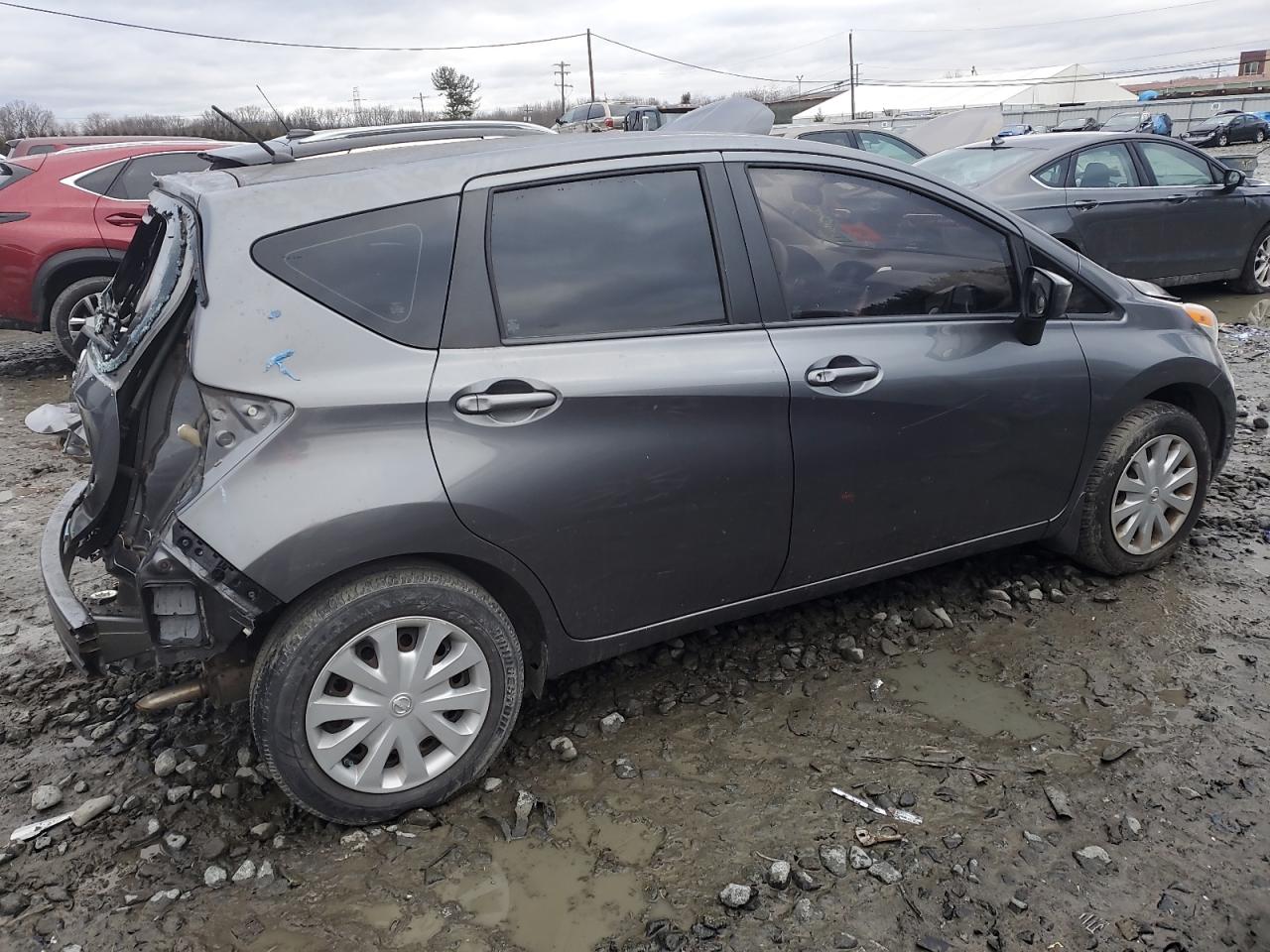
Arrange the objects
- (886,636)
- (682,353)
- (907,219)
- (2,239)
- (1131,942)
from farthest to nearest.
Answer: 1. (2,239)
2. (886,636)
3. (907,219)
4. (682,353)
5. (1131,942)

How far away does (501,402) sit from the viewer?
8.25 ft

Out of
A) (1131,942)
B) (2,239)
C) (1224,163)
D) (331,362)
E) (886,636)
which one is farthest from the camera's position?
(1224,163)

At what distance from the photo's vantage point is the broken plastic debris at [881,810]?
8.46 ft

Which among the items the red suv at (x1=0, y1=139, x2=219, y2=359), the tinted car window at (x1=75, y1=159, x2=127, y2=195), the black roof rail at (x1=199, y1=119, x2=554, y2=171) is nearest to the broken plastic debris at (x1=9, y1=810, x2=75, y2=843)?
the black roof rail at (x1=199, y1=119, x2=554, y2=171)

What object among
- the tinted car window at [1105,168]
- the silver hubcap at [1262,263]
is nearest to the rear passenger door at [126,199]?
the tinted car window at [1105,168]

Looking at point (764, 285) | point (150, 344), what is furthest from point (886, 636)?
point (150, 344)

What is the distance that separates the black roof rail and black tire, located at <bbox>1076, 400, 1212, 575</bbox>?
7.94 feet

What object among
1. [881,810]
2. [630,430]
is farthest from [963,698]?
[630,430]

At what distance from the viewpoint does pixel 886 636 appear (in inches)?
138

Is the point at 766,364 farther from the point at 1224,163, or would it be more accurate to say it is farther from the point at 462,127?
the point at 1224,163

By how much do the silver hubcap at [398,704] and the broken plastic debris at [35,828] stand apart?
87 cm

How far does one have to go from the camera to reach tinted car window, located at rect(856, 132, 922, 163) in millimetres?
12836

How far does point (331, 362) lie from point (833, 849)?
5.97 ft

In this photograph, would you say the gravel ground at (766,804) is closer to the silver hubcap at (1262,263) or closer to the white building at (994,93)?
the silver hubcap at (1262,263)
